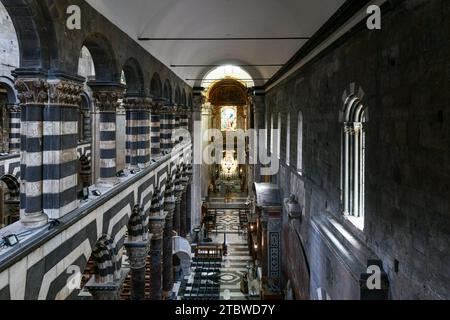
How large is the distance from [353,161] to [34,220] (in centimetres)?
546

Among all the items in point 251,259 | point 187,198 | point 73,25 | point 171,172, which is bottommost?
point 251,259

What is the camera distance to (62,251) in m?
6.95

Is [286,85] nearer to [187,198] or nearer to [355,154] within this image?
[355,154]

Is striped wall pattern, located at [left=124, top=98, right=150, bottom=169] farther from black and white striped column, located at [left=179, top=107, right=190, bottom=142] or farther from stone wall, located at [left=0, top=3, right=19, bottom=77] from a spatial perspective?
black and white striped column, located at [left=179, top=107, right=190, bottom=142]

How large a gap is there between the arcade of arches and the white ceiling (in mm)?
109

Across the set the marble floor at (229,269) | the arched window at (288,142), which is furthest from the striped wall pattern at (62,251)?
the marble floor at (229,269)

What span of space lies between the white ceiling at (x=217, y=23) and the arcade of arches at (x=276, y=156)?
0.11m

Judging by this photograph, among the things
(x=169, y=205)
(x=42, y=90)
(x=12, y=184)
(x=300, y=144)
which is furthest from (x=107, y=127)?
(x=169, y=205)

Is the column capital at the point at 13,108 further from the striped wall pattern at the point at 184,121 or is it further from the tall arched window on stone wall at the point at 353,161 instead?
the tall arched window on stone wall at the point at 353,161

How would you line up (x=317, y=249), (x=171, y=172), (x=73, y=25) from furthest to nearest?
1. (x=171, y=172)
2. (x=317, y=249)
3. (x=73, y=25)

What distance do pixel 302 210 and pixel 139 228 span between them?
476cm

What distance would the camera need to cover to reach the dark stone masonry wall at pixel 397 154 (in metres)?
4.31
